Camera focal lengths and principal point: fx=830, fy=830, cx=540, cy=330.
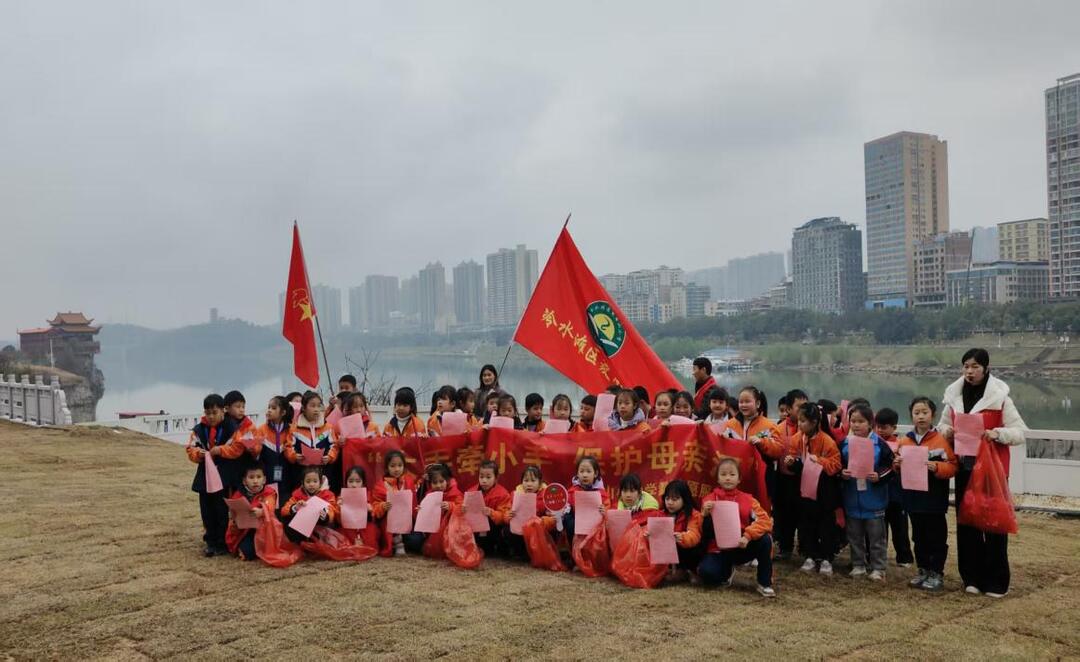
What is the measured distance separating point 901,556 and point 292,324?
637cm

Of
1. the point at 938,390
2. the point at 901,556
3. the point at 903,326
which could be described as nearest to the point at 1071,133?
the point at 903,326

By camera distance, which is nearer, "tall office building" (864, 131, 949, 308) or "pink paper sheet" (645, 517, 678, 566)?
"pink paper sheet" (645, 517, 678, 566)

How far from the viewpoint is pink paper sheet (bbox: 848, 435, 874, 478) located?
5.66 meters

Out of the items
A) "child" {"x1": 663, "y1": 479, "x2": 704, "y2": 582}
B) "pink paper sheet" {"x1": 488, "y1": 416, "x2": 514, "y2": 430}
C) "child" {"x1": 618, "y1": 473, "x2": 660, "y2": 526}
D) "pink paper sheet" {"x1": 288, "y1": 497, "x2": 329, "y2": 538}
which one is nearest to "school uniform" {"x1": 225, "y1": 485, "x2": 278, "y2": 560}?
"pink paper sheet" {"x1": 288, "y1": 497, "x2": 329, "y2": 538}

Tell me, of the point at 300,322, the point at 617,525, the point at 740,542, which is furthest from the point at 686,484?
the point at 300,322

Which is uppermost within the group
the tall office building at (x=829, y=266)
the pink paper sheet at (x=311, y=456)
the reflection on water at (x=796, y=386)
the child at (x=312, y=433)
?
the tall office building at (x=829, y=266)

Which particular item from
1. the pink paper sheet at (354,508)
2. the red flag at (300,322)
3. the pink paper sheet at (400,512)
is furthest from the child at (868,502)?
the red flag at (300,322)

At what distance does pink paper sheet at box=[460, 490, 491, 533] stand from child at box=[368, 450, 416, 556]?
586 millimetres

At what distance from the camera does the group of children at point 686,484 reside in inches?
219

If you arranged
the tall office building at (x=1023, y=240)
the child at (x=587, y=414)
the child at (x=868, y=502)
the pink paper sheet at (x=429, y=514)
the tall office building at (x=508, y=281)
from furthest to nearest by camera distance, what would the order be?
the tall office building at (x=1023, y=240) < the tall office building at (x=508, y=281) < the child at (x=587, y=414) < the pink paper sheet at (x=429, y=514) < the child at (x=868, y=502)

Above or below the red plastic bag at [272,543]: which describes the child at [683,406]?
above

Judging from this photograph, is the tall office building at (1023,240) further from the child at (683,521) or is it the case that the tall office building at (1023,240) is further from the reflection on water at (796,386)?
the child at (683,521)

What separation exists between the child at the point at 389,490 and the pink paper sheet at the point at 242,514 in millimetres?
875

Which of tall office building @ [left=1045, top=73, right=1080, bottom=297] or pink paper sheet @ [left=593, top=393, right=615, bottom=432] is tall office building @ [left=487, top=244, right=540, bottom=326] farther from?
pink paper sheet @ [left=593, top=393, right=615, bottom=432]
